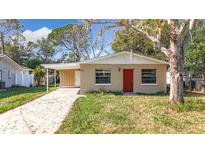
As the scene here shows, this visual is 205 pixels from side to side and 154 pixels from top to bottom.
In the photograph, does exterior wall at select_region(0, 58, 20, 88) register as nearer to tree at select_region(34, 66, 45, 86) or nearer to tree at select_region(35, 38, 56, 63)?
tree at select_region(34, 66, 45, 86)

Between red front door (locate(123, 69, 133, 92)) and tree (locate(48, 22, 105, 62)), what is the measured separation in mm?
16020

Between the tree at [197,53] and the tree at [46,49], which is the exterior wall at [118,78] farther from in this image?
the tree at [46,49]

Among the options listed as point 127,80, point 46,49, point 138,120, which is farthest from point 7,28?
point 138,120

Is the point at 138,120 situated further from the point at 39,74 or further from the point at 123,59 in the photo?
the point at 39,74

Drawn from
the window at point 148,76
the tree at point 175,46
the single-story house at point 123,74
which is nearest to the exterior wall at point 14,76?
the single-story house at point 123,74

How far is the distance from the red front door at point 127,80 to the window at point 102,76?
1.08 meters

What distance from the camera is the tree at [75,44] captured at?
1412 inches

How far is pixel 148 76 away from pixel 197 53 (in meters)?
3.51

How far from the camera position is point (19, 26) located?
3356 centimetres

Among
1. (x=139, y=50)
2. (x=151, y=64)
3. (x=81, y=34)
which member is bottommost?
(x=151, y=64)

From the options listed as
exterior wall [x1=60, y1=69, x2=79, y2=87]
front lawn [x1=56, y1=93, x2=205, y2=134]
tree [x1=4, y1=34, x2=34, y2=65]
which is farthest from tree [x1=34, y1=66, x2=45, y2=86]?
Result: front lawn [x1=56, y1=93, x2=205, y2=134]
